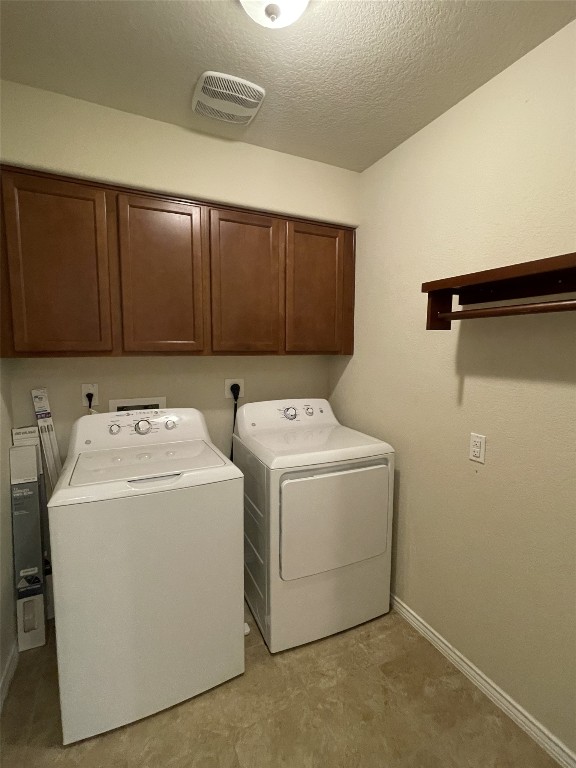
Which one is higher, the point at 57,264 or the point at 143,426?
the point at 57,264

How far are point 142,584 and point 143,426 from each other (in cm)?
74

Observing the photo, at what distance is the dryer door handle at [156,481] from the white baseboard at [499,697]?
4.88 feet

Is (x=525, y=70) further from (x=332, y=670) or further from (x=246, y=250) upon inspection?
(x=332, y=670)

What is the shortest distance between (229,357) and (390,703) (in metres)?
1.87

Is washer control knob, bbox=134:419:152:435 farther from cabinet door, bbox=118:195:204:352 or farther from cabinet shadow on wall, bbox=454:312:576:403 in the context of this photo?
cabinet shadow on wall, bbox=454:312:576:403

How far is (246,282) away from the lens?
194 cm

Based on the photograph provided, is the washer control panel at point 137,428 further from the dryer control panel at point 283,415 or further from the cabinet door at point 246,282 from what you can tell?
the cabinet door at point 246,282

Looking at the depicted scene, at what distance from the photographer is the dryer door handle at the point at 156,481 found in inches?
51.3

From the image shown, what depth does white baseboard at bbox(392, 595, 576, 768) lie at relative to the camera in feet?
4.04

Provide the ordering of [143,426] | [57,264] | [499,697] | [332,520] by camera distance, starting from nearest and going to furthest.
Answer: [499,697]
[57,264]
[332,520]
[143,426]

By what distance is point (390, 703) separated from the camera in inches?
56.8

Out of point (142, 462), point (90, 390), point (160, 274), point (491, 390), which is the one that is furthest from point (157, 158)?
point (491, 390)

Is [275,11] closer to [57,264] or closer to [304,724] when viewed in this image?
[57,264]

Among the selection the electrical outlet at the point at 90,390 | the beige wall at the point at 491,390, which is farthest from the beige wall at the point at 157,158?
the electrical outlet at the point at 90,390
